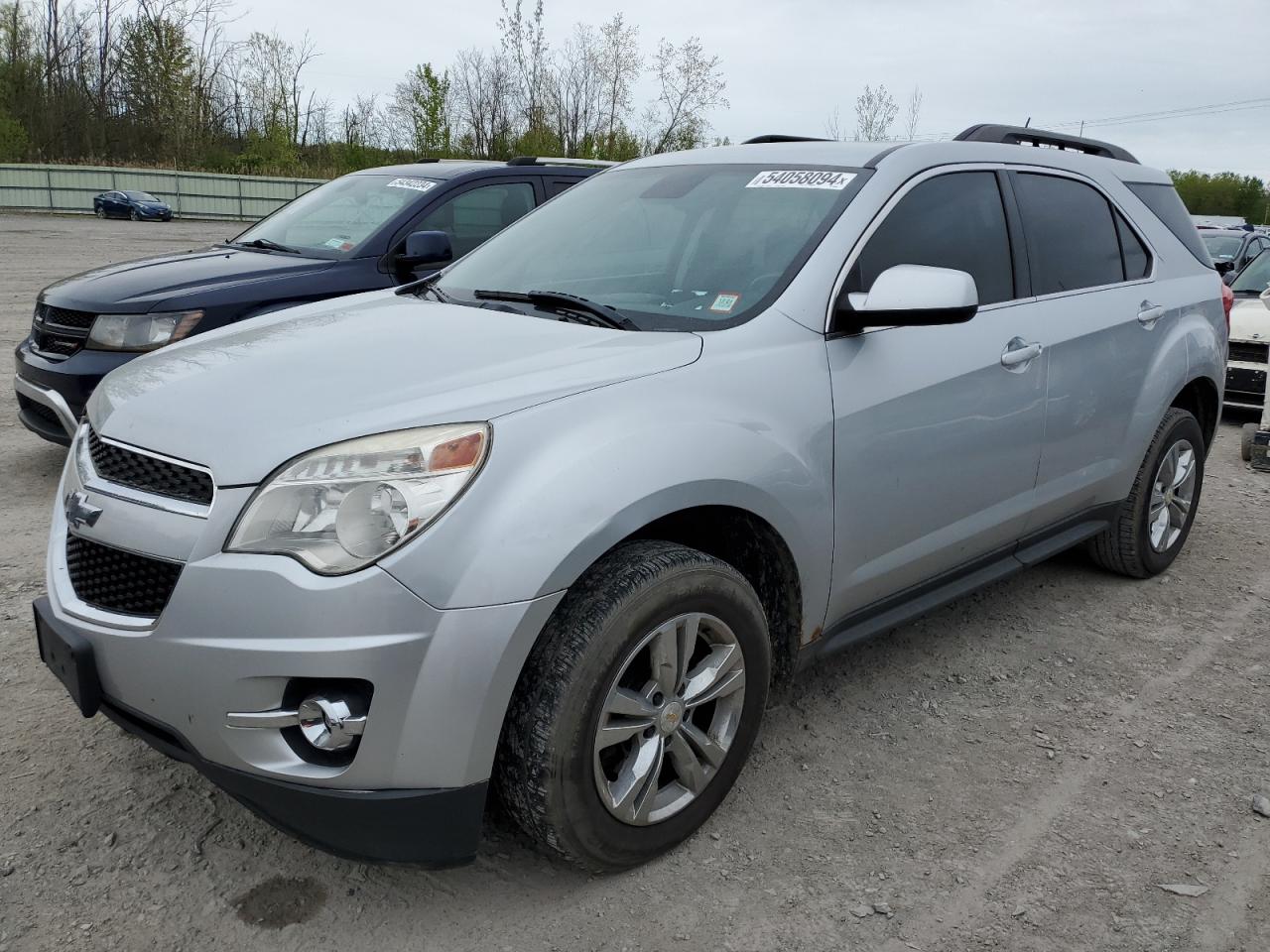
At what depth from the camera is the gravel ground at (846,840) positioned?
2.40 metres

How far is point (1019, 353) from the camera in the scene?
3.45m

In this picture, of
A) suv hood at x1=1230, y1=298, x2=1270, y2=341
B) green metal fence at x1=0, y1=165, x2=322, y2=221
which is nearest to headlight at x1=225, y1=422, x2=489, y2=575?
suv hood at x1=1230, y1=298, x2=1270, y2=341

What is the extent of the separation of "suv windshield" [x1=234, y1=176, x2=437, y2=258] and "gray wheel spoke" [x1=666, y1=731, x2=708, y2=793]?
439cm

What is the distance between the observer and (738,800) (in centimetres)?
293

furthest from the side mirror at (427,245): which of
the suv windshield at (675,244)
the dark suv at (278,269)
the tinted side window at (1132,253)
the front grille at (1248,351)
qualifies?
the front grille at (1248,351)

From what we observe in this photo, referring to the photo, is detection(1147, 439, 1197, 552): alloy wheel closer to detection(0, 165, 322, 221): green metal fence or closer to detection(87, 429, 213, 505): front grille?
detection(87, 429, 213, 505): front grille

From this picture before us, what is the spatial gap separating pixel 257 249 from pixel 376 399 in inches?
184

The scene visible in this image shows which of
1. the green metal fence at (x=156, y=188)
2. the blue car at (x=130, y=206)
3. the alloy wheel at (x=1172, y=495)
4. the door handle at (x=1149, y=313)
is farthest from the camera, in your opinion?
the green metal fence at (x=156, y=188)

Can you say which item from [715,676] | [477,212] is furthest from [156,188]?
[715,676]

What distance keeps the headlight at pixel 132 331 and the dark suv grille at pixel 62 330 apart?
0.24 ft

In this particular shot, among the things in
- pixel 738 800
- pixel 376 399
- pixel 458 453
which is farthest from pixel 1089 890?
pixel 376 399

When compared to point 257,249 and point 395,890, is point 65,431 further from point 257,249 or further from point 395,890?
point 395,890

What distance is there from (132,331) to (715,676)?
3.95 meters

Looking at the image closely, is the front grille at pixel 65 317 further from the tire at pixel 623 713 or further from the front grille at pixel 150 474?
the tire at pixel 623 713
